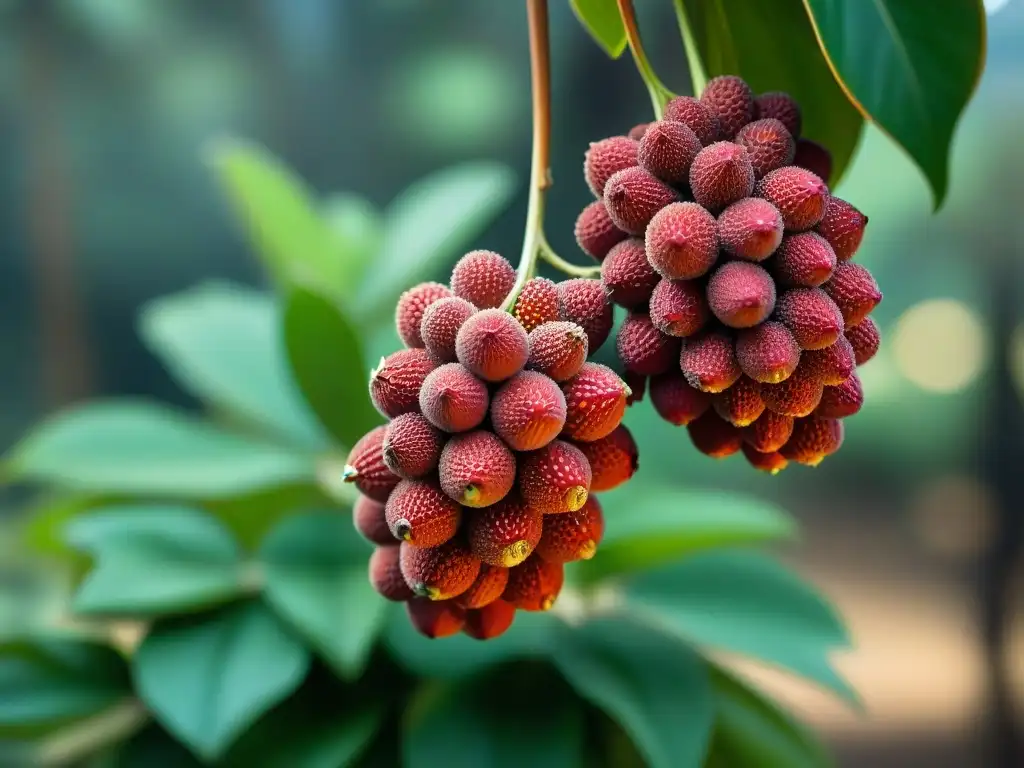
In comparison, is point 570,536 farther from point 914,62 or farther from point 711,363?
point 914,62

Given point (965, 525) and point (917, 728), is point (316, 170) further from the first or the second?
point (917, 728)

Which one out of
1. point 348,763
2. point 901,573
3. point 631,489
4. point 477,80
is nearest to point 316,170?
point 477,80

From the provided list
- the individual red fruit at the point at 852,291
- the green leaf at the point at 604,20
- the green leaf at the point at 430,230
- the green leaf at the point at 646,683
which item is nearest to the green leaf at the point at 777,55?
the green leaf at the point at 604,20

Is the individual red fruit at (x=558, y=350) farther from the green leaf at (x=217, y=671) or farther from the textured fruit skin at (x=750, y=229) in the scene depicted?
the green leaf at (x=217, y=671)

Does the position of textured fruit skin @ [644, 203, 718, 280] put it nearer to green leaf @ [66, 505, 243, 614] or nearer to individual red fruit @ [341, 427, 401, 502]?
individual red fruit @ [341, 427, 401, 502]

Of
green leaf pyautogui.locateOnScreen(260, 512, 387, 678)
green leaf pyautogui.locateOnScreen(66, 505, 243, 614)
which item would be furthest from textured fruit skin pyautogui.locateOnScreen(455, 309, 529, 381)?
green leaf pyautogui.locateOnScreen(66, 505, 243, 614)

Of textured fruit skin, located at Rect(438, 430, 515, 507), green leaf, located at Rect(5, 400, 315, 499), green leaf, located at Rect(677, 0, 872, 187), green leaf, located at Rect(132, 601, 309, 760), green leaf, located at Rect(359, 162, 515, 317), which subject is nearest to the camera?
textured fruit skin, located at Rect(438, 430, 515, 507)

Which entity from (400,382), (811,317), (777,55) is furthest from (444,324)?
(777,55)
